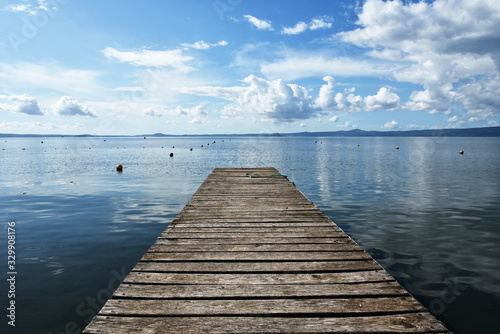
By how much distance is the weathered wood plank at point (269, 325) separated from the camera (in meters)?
3.21

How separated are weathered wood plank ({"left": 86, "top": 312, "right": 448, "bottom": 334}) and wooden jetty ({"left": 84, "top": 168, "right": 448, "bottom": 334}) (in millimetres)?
11

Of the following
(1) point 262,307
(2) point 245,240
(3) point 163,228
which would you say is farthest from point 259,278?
(3) point 163,228

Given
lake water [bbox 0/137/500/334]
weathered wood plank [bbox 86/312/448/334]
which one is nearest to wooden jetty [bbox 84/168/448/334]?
weathered wood plank [bbox 86/312/448/334]

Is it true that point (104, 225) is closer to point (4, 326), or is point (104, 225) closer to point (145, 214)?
point (145, 214)

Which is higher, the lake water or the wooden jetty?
the wooden jetty

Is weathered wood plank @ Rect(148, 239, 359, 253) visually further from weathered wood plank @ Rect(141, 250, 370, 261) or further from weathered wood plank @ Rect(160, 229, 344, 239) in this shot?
weathered wood plank @ Rect(160, 229, 344, 239)

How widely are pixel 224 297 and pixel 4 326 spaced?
14.9 feet

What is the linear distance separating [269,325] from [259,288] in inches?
31.8

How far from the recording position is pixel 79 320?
5711 mm

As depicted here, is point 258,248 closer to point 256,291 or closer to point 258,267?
point 258,267

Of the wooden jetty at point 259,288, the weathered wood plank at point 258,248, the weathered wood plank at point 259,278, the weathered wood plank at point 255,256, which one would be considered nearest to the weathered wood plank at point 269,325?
the wooden jetty at point 259,288

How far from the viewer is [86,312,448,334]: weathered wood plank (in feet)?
10.5

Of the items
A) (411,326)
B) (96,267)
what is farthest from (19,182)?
(411,326)

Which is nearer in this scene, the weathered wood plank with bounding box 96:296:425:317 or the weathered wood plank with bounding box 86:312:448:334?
the weathered wood plank with bounding box 86:312:448:334
